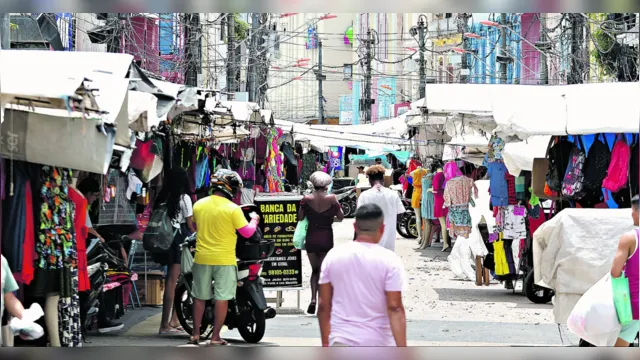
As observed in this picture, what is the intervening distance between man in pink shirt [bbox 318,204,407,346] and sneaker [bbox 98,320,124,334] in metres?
4.99

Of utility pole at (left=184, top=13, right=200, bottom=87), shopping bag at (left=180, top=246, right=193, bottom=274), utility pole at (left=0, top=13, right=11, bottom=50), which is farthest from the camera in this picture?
utility pole at (left=184, top=13, right=200, bottom=87)

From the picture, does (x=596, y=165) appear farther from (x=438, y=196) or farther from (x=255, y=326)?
(x=438, y=196)

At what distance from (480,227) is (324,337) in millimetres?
8966

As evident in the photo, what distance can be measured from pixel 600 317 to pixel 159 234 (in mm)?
4938

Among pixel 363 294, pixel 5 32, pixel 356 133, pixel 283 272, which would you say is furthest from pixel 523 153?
pixel 356 133

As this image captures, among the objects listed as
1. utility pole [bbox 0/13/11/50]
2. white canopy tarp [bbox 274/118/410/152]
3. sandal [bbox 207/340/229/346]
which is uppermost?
utility pole [bbox 0/13/11/50]

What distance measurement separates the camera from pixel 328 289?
21.3 feet

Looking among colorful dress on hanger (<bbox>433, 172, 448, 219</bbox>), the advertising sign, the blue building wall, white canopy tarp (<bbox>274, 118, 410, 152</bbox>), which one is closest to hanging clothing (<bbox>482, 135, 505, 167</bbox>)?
the advertising sign

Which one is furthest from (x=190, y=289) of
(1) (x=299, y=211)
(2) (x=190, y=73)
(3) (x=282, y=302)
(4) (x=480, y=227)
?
(2) (x=190, y=73)

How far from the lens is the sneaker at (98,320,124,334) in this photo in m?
10.9

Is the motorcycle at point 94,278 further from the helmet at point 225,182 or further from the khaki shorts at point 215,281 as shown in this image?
the helmet at point 225,182

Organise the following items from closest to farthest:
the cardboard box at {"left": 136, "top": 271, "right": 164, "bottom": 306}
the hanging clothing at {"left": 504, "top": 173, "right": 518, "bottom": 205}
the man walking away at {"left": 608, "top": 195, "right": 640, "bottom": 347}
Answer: the man walking away at {"left": 608, "top": 195, "right": 640, "bottom": 347}, the cardboard box at {"left": 136, "top": 271, "right": 164, "bottom": 306}, the hanging clothing at {"left": 504, "top": 173, "right": 518, "bottom": 205}

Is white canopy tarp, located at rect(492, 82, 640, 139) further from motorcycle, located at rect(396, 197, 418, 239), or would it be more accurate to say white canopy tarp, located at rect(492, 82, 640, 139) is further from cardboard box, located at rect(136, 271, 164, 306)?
motorcycle, located at rect(396, 197, 418, 239)

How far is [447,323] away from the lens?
39.7 ft
